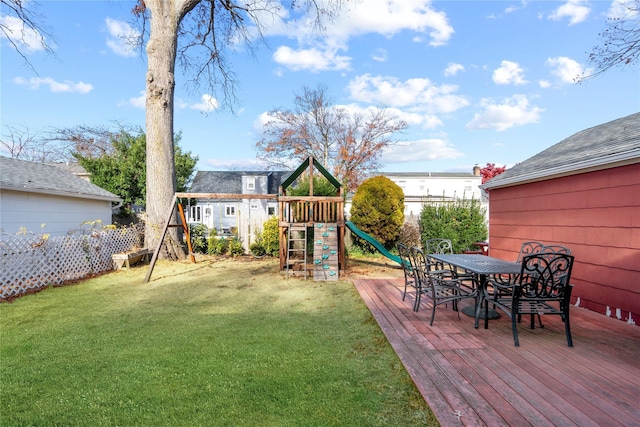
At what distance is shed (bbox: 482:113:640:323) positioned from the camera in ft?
12.8

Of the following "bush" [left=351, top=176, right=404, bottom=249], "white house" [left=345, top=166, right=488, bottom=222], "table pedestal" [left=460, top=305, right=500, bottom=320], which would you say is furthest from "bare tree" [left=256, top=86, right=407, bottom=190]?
"table pedestal" [left=460, top=305, right=500, bottom=320]

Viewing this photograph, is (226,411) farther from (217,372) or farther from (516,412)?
(516,412)

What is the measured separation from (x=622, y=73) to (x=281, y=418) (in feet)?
24.2

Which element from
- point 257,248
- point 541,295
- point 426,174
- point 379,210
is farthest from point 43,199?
point 426,174

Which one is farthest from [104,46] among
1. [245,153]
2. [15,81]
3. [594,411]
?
[594,411]

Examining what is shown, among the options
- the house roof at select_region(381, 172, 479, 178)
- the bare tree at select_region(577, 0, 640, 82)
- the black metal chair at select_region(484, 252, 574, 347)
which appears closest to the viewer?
the black metal chair at select_region(484, 252, 574, 347)

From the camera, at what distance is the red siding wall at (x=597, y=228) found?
3.88m

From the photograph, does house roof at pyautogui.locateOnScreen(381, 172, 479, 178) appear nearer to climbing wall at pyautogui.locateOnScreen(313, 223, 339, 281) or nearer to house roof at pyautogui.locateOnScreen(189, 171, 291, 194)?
house roof at pyautogui.locateOnScreen(189, 171, 291, 194)

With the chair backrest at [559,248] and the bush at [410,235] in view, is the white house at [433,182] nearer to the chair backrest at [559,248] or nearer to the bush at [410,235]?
the bush at [410,235]

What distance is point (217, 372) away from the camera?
277cm

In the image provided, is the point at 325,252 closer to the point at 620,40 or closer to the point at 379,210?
the point at 379,210

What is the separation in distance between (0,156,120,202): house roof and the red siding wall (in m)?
11.4

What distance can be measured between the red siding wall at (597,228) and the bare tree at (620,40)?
2.26 metres

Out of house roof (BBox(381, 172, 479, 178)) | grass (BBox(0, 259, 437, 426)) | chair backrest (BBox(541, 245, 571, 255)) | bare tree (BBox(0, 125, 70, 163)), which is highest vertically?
bare tree (BBox(0, 125, 70, 163))
